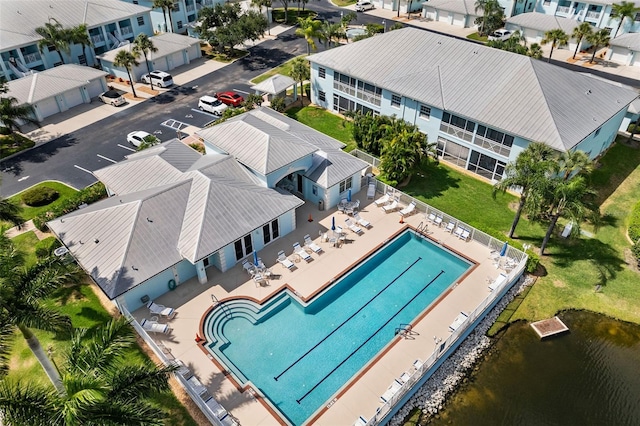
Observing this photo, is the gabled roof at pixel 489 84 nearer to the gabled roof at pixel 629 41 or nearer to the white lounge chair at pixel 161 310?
the gabled roof at pixel 629 41

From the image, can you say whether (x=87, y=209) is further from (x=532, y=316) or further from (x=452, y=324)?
(x=532, y=316)

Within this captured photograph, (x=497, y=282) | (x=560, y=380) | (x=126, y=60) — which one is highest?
(x=126, y=60)

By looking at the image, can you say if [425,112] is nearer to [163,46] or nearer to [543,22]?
[163,46]

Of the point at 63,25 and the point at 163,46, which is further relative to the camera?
the point at 163,46

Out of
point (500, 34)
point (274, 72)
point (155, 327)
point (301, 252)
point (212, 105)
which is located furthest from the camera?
point (500, 34)

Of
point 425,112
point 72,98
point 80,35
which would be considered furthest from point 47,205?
point 425,112

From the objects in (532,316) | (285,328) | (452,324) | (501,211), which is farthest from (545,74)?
(285,328)
